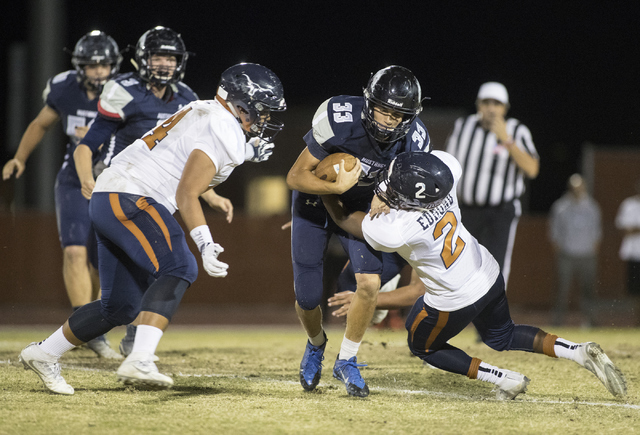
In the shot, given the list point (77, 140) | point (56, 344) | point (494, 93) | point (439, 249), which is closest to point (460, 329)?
point (439, 249)

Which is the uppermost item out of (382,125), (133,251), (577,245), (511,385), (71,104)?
(382,125)

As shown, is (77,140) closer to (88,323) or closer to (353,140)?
(88,323)

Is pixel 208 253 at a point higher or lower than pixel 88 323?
higher

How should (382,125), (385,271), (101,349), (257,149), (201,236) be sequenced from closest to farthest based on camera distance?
(201,236), (382,125), (257,149), (385,271), (101,349)

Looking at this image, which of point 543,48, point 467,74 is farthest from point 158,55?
point 543,48

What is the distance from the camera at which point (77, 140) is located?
4945 mm

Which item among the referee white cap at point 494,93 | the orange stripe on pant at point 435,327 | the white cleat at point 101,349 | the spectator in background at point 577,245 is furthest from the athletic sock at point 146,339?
the spectator in background at point 577,245

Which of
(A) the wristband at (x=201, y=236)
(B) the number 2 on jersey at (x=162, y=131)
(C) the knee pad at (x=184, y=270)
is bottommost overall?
(C) the knee pad at (x=184, y=270)

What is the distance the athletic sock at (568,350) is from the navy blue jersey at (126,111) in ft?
8.69

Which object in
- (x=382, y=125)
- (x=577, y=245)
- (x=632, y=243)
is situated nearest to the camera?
(x=382, y=125)

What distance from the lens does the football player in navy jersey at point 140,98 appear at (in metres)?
4.43

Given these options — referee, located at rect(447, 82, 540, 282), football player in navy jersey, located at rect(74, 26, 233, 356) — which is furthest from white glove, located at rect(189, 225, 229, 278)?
referee, located at rect(447, 82, 540, 282)

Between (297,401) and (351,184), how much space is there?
1024 millimetres

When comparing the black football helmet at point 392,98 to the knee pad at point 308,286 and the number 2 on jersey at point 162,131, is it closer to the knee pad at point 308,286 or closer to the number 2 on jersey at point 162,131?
the knee pad at point 308,286
